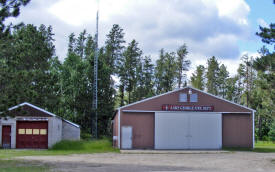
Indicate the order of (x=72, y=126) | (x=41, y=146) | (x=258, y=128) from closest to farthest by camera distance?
(x=41, y=146), (x=72, y=126), (x=258, y=128)

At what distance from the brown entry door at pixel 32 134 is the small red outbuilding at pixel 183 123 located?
19.0ft

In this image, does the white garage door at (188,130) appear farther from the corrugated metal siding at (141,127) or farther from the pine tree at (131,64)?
the pine tree at (131,64)

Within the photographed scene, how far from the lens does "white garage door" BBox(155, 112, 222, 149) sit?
3141 centimetres

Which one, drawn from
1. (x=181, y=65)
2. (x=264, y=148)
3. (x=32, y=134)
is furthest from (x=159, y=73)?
(x=32, y=134)

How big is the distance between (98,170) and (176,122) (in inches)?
630

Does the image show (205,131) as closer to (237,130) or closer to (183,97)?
(237,130)

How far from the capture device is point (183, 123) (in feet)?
104

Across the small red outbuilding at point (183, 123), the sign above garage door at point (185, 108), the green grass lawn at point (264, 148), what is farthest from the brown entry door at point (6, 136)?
the green grass lawn at point (264, 148)

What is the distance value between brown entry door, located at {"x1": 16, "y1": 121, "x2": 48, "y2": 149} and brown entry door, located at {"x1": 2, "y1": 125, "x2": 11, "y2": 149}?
0.61 m

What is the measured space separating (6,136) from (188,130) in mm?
14162

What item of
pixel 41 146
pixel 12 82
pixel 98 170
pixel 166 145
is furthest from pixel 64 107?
pixel 98 170

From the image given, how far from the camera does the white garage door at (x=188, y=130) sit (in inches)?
1236

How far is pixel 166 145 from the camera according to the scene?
3134 cm

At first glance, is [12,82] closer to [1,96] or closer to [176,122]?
[1,96]
